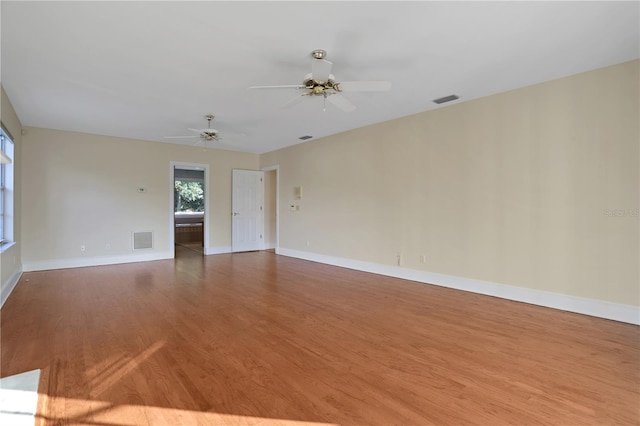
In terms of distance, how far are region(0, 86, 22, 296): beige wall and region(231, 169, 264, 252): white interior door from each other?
4115 mm

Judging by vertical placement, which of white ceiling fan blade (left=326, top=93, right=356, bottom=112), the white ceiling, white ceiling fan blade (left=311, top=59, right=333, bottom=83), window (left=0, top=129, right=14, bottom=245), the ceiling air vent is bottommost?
window (left=0, top=129, right=14, bottom=245)

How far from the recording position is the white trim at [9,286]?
156 inches

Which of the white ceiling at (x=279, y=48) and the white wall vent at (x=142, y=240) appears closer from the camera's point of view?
the white ceiling at (x=279, y=48)

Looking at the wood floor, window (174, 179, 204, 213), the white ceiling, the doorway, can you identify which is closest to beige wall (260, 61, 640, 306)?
the white ceiling

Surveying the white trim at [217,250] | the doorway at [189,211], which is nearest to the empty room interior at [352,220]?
the white trim at [217,250]

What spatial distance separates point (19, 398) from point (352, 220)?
5.04m

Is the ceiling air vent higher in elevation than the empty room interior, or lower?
higher

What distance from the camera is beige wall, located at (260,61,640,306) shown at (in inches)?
132

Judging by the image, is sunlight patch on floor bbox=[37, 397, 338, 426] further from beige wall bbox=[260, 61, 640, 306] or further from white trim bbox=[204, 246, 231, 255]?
white trim bbox=[204, 246, 231, 255]

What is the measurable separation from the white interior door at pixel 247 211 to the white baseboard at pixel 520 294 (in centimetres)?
354

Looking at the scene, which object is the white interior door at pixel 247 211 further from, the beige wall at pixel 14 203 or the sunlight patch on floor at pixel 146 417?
the sunlight patch on floor at pixel 146 417

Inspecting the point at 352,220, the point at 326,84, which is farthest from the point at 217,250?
the point at 326,84

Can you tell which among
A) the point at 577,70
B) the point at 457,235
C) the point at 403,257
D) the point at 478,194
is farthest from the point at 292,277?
the point at 577,70

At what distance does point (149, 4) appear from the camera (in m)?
2.36
